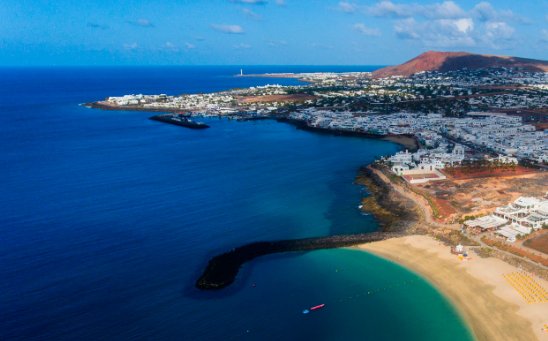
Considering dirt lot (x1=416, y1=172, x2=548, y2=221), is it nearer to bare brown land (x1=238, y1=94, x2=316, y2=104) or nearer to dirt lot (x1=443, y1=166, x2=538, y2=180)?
dirt lot (x1=443, y1=166, x2=538, y2=180)

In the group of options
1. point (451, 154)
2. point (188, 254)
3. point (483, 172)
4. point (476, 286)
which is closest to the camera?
point (476, 286)

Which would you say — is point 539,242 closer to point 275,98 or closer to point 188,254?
point 188,254

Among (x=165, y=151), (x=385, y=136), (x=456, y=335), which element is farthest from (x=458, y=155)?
(x=165, y=151)

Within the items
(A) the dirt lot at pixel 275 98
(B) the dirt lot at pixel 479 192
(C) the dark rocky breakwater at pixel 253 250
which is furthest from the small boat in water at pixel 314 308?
(A) the dirt lot at pixel 275 98

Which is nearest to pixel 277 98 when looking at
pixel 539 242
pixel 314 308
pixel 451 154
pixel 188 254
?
pixel 451 154

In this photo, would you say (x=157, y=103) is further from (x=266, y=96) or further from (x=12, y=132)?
(x=12, y=132)

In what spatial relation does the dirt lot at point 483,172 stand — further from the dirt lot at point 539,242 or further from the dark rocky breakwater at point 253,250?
the dark rocky breakwater at point 253,250

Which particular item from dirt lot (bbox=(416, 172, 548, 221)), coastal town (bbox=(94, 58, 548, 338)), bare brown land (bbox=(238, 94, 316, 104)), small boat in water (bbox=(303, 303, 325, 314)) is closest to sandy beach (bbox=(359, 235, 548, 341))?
coastal town (bbox=(94, 58, 548, 338))
